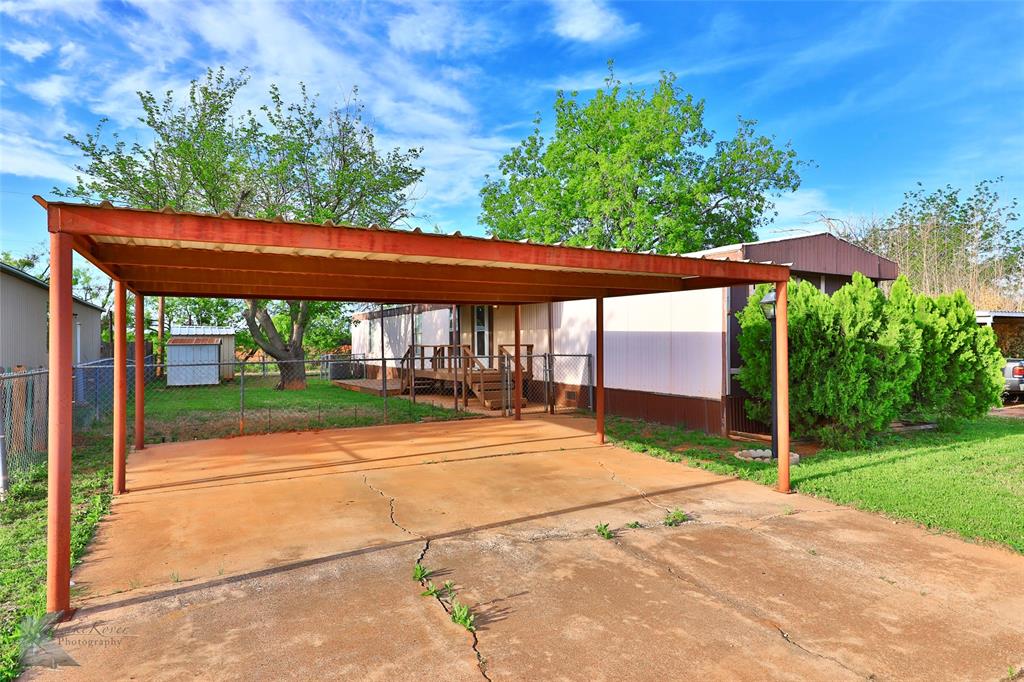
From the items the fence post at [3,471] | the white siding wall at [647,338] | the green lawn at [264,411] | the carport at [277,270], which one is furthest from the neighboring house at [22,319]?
the white siding wall at [647,338]

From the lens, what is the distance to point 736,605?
11.0 ft

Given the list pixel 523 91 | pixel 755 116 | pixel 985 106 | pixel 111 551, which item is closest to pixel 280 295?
pixel 111 551

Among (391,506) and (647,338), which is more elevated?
(647,338)

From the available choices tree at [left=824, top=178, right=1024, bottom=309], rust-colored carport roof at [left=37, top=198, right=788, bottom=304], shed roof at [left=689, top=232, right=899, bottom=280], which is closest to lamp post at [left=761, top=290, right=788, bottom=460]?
rust-colored carport roof at [left=37, top=198, right=788, bottom=304]

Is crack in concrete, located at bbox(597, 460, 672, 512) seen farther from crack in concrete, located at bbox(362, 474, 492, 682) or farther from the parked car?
the parked car

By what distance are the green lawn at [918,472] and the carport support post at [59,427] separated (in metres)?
6.34

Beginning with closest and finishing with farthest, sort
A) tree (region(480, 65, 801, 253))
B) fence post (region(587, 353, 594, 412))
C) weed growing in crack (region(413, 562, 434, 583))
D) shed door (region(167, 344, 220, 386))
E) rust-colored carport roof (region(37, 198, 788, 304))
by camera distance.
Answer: rust-colored carport roof (region(37, 198, 788, 304)) → weed growing in crack (region(413, 562, 434, 583)) → fence post (region(587, 353, 594, 412)) → shed door (region(167, 344, 220, 386)) → tree (region(480, 65, 801, 253))

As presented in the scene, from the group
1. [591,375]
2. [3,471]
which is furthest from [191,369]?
[3,471]

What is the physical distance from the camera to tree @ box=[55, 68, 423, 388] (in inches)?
663

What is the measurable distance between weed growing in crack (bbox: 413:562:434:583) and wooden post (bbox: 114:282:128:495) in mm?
4074

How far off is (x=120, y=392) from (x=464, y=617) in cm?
525

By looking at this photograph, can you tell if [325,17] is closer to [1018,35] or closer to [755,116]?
[1018,35]

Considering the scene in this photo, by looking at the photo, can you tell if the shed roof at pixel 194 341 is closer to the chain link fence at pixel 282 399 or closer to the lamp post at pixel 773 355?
the chain link fence at pixel 282 399

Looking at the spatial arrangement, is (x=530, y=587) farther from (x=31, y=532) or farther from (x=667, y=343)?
(x=667, y=343)
